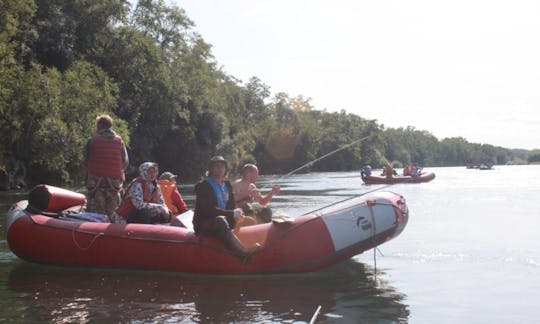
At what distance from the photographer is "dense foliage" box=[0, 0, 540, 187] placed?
2561 cm

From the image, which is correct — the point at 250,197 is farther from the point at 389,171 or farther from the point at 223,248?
the point at 389,171

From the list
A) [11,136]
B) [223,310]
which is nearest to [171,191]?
[223,310]

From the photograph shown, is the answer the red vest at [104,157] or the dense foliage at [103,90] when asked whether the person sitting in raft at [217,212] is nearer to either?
the red vest at [104,157]

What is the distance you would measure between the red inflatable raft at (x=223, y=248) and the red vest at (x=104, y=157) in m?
0.73

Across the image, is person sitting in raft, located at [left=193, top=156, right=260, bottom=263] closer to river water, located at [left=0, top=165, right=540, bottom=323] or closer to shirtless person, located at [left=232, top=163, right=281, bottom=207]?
river water, located at [left=0, top=165, right=540, bottom=323]

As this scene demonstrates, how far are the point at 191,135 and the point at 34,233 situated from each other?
117 ft

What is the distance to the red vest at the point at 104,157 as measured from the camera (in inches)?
322

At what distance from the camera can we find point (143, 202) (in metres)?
7.97

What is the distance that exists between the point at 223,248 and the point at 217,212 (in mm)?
444

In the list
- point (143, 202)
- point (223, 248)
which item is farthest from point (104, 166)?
point (223, 248)

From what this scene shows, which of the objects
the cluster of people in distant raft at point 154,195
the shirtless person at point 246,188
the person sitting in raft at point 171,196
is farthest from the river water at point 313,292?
the person sitting in raft at point 171,196

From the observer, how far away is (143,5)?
41.3m

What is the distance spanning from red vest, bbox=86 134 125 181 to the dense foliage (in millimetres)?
4252

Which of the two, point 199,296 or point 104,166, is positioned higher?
point 104,166
